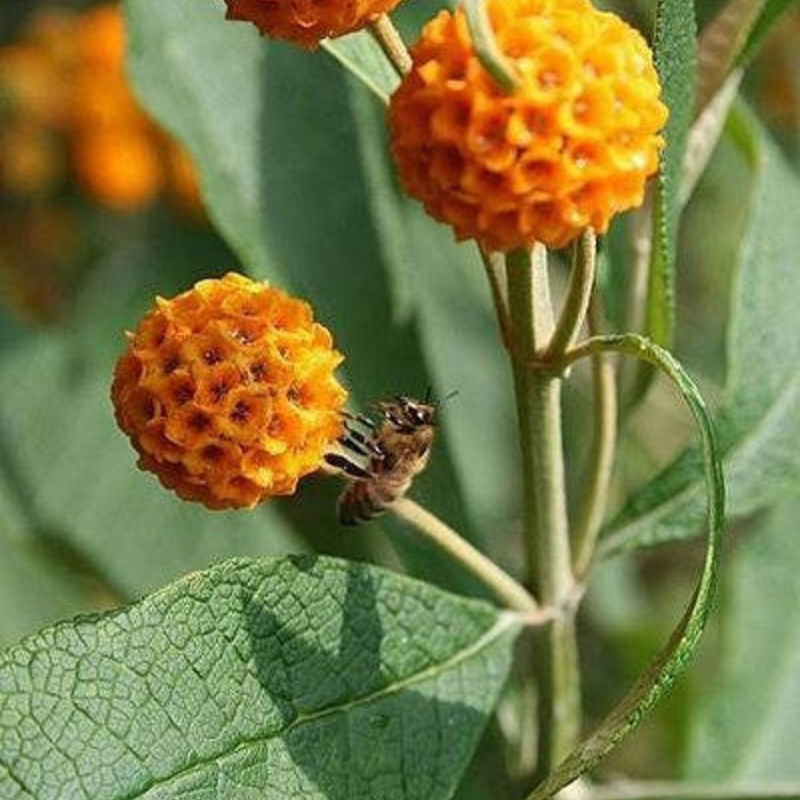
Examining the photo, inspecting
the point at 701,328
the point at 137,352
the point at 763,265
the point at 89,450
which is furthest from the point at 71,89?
the point at 137,352

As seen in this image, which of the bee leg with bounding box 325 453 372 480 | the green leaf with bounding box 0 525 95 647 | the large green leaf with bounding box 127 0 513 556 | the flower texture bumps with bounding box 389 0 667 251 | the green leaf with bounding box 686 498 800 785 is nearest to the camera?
the flower texture bumps with bounding box 389 0 667 251

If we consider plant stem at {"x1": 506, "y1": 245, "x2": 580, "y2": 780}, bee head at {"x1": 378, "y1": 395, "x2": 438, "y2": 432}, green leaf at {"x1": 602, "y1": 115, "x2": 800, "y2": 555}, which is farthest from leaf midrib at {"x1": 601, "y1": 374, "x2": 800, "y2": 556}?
bee head at {"x1": 378, "y1": 395, "x2": 438, "y2": 432}

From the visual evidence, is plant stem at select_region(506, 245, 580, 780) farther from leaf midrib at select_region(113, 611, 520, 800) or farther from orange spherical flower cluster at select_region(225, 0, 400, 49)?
orange spherical flower cluster at select_region(225, 0, 400, 49)

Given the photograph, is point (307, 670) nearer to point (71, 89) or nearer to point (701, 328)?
point (71, 89)

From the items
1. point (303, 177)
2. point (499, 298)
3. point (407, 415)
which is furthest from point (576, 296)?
point (303, 177)

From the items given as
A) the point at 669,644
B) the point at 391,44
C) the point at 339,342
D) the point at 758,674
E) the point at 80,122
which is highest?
the point at 391,44

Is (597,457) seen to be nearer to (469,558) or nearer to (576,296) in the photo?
(469,558)
